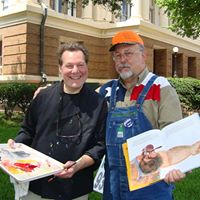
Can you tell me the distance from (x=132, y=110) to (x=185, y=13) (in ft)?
50.4

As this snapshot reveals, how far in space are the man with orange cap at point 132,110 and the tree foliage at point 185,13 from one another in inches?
517

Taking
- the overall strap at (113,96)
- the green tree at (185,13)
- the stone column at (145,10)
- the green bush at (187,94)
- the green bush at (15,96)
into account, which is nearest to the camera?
the overall strap at (113,96)

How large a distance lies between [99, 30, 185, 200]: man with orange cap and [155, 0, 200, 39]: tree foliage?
43.1ft

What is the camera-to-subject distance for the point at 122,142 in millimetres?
2934

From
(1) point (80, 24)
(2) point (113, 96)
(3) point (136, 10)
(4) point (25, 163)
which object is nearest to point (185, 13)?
(1) point (80, 24)

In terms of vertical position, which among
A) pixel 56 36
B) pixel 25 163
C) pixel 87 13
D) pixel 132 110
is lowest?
pixel 25 163

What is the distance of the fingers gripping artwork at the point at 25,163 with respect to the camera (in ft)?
8.51

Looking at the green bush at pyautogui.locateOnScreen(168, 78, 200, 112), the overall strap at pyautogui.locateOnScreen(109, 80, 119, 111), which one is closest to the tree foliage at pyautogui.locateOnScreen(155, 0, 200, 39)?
the green bush at pyautogui.locateOnScreen(168, 78, 200, 112)

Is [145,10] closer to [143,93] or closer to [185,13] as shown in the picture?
[185,13]

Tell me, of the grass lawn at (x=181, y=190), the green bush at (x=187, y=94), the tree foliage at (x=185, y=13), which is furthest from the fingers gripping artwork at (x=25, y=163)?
the green bush at (x=187, y=94)

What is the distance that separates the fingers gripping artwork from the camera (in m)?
2.59

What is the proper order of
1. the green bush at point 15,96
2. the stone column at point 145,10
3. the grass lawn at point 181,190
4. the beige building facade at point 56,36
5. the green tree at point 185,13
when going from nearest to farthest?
the grass lawn at point 181,190 → the green bush at point 15,96 → the green tree at point 185,13 → the beige building facade at point 56,36 → the stone column at point 145,10

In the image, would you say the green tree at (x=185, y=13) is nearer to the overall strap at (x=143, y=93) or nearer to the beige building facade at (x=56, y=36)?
the beige building facade at (x=56, y=36)

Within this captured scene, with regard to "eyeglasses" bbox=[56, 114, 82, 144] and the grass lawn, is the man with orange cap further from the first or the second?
the grass lawn
